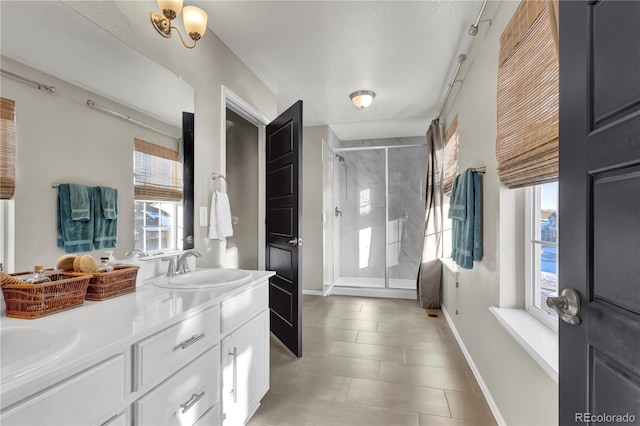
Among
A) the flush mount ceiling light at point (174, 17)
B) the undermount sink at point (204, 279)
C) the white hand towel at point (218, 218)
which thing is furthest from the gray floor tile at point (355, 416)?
the flush mount ceiling light at point (174, 17)

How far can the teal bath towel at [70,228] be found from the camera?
1221 millimetres

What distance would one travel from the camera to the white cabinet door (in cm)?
150

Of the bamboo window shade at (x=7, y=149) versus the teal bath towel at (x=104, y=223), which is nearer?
the bamboo window shade at (x=7, y=149)

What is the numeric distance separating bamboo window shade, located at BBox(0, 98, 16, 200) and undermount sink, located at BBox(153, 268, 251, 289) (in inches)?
28.1

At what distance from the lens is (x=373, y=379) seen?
219 cm

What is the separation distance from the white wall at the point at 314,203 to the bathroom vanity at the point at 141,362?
109 inches

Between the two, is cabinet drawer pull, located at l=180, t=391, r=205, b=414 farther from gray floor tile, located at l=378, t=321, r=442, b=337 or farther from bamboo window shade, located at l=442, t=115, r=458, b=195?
bamboo window shade, located at l=442, t=115, r=458, b=195

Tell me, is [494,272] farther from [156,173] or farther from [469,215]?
[156,173]

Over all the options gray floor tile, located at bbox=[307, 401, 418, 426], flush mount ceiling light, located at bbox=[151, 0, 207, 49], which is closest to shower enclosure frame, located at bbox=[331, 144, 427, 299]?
gray floor tile, located at bbox=[307, 401, 418, 426]

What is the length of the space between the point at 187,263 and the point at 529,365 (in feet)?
6.11

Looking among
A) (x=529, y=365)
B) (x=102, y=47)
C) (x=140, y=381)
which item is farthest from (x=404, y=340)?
(x=102, y=47)

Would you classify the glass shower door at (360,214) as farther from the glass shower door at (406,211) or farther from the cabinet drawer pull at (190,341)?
the cabinet drawer pull at (190,341)

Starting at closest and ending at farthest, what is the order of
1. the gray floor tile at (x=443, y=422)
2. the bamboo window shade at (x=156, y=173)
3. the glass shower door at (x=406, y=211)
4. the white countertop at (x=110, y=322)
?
the white countertop at (x=110, y=322) < the bamboo window shade at (x=156, y=173) < the gray floor tile at (x=443, y=422) < the glass shower door at (x=406, y=211)

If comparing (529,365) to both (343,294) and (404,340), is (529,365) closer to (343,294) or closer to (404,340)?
(404,340)
